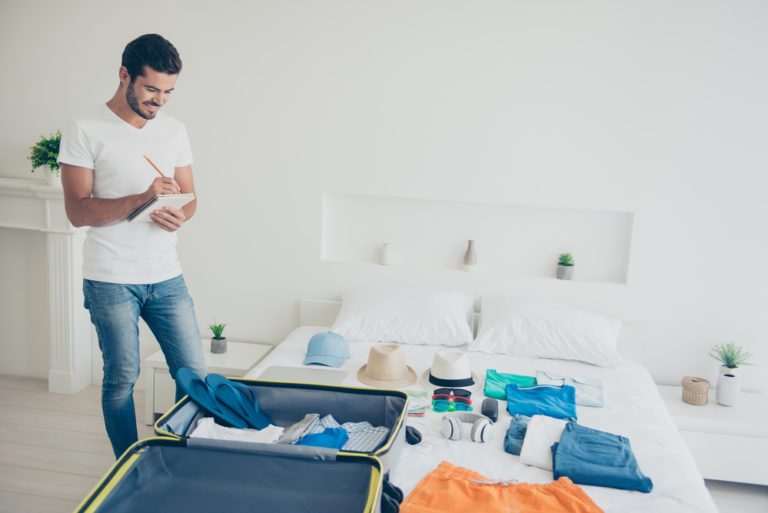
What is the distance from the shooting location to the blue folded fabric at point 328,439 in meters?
1.85

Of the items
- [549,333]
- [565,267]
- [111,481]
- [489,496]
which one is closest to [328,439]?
[489,496]

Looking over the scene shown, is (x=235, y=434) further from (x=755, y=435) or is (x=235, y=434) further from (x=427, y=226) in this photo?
(x=755, y=435)

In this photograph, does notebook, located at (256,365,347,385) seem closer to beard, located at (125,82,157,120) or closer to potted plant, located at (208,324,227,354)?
potted plant, located at (208,324,227,354)

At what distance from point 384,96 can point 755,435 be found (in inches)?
85.7

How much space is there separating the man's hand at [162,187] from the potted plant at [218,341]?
137 centimetres

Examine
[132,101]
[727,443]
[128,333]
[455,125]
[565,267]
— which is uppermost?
[455,125]

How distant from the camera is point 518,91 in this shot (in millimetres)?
3215

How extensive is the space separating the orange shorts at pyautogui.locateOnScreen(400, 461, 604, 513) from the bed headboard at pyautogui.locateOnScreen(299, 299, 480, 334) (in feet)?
5.41

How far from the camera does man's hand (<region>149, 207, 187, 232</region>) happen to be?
83.5 inches

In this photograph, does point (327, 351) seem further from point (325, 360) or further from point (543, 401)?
point (543, 401)

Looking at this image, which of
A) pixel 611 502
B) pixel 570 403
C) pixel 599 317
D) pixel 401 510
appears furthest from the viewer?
pixel 599 317

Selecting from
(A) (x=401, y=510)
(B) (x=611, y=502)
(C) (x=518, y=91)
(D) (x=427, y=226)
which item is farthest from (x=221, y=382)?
(C) (x=518, y=91)

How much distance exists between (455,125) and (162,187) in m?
1.63

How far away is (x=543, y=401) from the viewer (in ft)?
7.86
